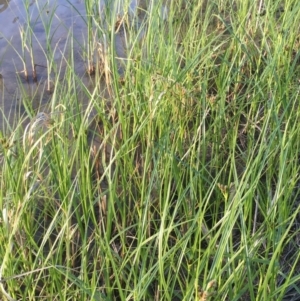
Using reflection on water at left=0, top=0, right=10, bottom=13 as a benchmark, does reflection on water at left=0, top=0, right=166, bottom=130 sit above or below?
below

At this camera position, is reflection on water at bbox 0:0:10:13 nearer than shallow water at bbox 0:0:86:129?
No

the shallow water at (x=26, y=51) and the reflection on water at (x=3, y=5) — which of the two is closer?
the shallow water at (x=26, y=51)

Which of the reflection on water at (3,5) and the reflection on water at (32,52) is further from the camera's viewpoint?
the reflection on water at (3,5)

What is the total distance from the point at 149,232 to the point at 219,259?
1.47 feet

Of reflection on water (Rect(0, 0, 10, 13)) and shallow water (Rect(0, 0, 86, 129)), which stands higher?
reflection on water (Rect(0, 0, 10, 13))

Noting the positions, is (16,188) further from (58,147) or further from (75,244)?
(75,244)

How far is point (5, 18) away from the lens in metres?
2.76

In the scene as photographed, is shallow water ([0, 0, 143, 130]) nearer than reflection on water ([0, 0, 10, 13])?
Yes

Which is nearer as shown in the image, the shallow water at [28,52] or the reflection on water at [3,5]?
the shallow water at [28,52]

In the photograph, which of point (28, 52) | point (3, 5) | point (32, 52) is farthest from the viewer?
point (3, 5)

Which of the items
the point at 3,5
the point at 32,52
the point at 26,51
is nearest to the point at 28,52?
the point at 26,51

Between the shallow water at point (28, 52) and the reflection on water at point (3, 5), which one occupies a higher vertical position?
the reflection on water at point (3, 5)

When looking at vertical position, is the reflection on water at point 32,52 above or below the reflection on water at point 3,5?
below

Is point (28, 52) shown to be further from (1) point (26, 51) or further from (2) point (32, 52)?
(2) point (32, 52)
